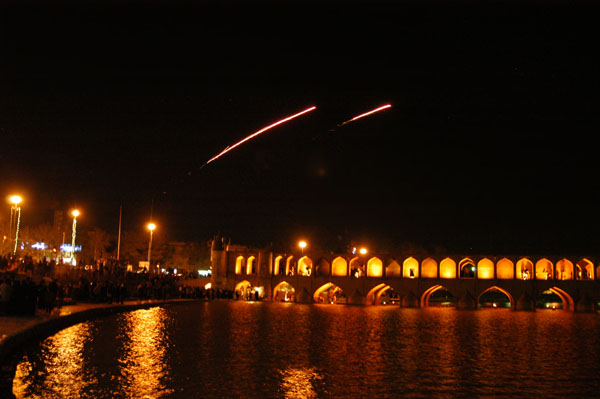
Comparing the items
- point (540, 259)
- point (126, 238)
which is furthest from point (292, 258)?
point (126, 238)

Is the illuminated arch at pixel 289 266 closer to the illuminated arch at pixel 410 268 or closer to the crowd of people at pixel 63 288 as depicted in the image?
the illuminated arch at pixel 410 268

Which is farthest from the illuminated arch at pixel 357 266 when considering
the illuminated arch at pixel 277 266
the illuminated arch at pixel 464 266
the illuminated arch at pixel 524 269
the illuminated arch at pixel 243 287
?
the illuminated arch at pixel 524 269

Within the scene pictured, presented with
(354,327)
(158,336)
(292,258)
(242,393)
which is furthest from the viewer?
(292,258)

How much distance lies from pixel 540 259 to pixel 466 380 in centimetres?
3721

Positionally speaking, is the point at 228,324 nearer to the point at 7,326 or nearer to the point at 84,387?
the point at 7,326

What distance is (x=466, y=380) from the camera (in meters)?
10.3

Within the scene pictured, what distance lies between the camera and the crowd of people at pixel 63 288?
1598 cm

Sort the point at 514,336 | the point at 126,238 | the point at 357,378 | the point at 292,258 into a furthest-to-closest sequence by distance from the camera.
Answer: the point at 126,238
the point at 292,258
the point at 514,336
the point at 357,378

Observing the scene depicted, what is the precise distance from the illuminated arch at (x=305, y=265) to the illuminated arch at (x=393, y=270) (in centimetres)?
570

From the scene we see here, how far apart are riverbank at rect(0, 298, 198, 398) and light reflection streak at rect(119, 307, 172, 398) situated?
138 cm

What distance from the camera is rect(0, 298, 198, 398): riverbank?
1020cm

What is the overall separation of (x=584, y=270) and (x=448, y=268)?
937 centimetres

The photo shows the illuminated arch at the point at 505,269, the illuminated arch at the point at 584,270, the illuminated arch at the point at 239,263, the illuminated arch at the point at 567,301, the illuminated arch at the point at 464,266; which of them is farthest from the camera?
the illuminated arch at the point at 239,263

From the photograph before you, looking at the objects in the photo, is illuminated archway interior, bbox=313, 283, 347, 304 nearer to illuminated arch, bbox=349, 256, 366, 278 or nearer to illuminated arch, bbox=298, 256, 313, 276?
illuminated arch, bbox=349, 256, 366, 278
